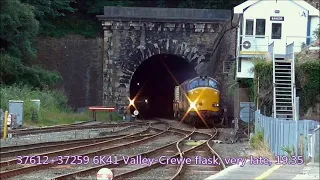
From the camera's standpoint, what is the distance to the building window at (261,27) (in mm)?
28094

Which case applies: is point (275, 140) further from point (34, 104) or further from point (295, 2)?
point (34, 104)

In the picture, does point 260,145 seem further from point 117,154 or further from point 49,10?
point 49,10

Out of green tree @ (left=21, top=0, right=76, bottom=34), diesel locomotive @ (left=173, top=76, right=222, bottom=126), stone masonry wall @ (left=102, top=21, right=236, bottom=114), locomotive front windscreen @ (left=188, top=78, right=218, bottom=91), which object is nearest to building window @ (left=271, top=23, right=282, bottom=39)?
diesel locomotive @ (left=173, top=76, right=222, bottom=126)

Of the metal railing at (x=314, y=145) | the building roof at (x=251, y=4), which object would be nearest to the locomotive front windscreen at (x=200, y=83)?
the building roof at (x=251, y=4)

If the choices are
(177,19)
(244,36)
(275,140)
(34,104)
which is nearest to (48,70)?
(177,19)

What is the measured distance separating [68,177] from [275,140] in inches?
233

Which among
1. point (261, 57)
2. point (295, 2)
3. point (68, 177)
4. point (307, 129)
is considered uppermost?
point (295, 2)

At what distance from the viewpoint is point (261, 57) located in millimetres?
25234

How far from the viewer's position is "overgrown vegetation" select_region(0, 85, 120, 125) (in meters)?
29.7

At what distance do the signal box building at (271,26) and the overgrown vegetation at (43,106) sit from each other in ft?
32.0

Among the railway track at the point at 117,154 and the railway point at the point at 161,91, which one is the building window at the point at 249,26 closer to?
the railway point at the point at 161,91

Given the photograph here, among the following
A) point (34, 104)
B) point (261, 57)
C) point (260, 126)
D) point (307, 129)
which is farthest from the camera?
point (34, 104)

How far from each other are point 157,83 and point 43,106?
2594cm

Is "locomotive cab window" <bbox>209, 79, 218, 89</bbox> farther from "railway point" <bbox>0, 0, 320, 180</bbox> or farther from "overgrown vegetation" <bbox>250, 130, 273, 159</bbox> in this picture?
"overgrown vegetation" <bbox>250, 130, 273, 159</bbox>
